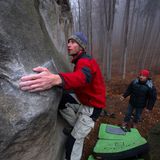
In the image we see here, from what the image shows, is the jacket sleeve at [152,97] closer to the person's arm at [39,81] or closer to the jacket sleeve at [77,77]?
the jacket sleeve at [77,77]

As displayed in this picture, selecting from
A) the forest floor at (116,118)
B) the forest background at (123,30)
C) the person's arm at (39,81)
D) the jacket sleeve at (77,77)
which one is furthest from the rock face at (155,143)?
the forest background at (123,30)

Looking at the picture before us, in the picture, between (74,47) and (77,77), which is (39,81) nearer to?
(77,77)

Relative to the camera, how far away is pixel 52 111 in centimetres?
220

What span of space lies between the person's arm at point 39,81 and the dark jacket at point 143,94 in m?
3.85

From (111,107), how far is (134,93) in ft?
8.89

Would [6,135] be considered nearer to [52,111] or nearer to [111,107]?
[52,111]

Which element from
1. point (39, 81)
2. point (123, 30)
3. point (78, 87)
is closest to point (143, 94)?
point (78, 87)

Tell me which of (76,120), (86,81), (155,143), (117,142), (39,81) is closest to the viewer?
(39,81)

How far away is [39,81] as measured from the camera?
185 centimetres

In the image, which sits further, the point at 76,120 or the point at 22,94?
the point at 76,120

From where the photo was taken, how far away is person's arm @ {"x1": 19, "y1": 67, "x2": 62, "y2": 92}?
1.82 meters

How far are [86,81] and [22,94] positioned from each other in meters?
0.70

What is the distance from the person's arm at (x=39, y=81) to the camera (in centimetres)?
182

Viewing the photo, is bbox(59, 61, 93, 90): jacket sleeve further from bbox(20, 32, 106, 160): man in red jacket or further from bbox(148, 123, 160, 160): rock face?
bbox(148, 123, 160, 160): rock face
